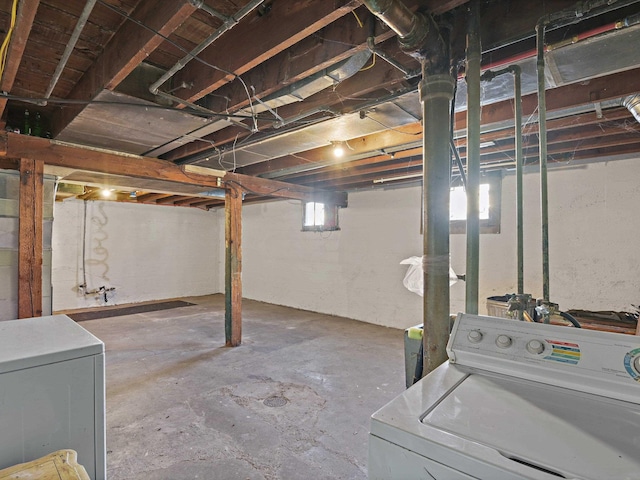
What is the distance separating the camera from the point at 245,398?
278cm

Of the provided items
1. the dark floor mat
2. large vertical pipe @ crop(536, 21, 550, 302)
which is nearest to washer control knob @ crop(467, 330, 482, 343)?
large vertical pipe @ crop(536, 21, 550, 302)

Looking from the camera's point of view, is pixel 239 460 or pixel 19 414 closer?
pixel 19 414

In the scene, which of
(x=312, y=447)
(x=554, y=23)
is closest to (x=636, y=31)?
(x=554, y=23)

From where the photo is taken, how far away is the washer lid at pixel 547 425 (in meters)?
0.67

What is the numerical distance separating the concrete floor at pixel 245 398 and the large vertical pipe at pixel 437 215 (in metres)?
1.12

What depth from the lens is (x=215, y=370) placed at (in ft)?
11.0

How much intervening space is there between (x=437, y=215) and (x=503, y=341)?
0.53m

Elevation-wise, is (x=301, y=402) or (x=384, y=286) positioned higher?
(x=384, y=286)

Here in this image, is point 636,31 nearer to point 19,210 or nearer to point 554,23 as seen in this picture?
point 554,23

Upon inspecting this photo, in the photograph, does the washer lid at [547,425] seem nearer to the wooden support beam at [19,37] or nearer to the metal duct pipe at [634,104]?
the metal duct pipe at [634,104]

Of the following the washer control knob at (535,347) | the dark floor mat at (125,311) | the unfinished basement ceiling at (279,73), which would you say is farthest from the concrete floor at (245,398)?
the unfinished basement ceiling at (279,73)

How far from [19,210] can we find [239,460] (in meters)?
2.60

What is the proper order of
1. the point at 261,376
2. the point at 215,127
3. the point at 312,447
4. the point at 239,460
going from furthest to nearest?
the point at 261,376, the point at 215,127, the point at 312,447, the point at 239,460

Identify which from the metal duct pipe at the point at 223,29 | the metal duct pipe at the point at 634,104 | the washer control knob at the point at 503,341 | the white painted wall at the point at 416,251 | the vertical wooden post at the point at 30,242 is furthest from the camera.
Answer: the white painted wall at the point at 416,251
